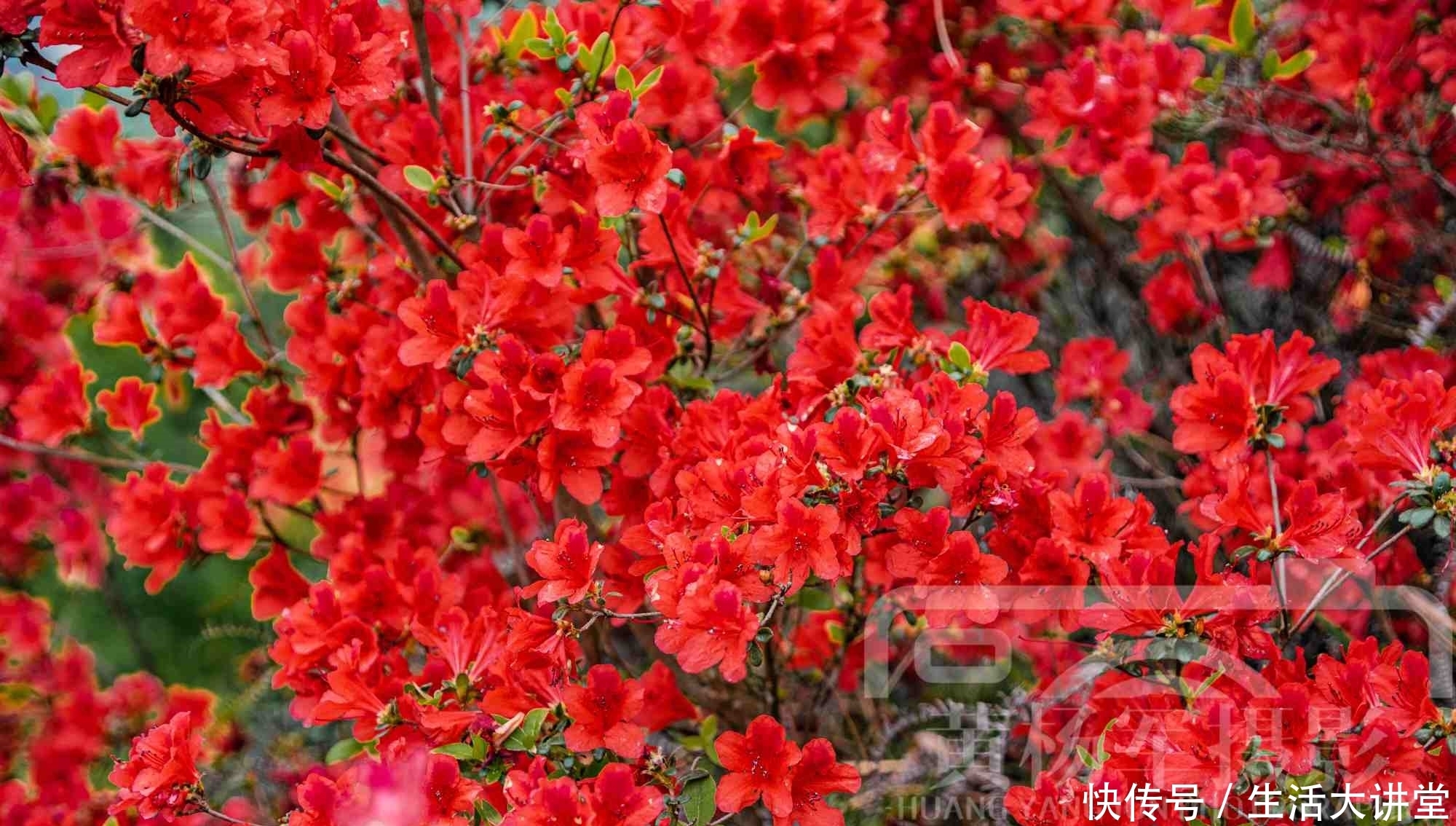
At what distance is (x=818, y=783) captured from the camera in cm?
128

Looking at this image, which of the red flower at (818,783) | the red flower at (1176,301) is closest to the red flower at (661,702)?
the red flower at (818,783)

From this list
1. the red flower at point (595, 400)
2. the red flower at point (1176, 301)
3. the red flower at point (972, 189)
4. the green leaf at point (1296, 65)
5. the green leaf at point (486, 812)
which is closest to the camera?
the green leaf at point (486, 812)

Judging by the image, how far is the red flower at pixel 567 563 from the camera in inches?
47.8

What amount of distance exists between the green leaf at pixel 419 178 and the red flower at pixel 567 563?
0.48 meters

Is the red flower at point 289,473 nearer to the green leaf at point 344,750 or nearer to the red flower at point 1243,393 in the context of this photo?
the green leaf at point 344,750

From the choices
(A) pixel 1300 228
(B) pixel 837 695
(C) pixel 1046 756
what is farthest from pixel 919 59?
(C) pixel 1046 756

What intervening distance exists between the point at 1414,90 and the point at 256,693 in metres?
2.39

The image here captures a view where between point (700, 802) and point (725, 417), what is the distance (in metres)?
0.43

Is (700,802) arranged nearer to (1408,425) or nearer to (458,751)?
(458,751)

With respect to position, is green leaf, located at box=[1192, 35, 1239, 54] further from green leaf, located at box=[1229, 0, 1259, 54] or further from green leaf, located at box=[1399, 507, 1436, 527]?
green leaf, located at box=[1399, 507, 1436, 527]

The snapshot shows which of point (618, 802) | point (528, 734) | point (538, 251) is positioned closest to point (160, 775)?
point (528, 734)

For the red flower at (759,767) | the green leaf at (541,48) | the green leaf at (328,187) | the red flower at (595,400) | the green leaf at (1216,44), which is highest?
the green leaf at (541,48)

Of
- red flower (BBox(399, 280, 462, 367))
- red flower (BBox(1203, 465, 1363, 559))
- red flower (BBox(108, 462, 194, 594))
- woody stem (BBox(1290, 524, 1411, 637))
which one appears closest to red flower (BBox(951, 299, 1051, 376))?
red flower (BBox(1203, 465, 1363, 559))

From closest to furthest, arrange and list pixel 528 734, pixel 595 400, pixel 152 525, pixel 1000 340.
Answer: pixel 528 734 < pixel 595 400 < pixel 1000 340 < pixel 152 525
